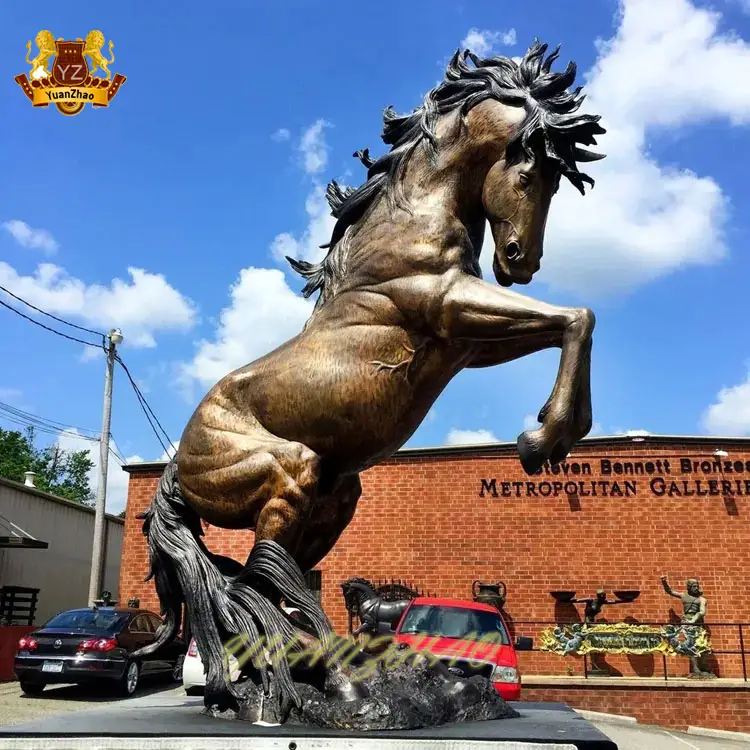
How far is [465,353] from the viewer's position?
3.12m

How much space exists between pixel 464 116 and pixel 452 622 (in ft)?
25.7

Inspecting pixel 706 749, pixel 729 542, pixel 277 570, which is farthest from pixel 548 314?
pixel 729 542

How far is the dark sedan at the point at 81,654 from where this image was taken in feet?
35.7

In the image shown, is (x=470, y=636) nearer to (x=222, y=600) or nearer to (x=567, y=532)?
(x=567, y=532)

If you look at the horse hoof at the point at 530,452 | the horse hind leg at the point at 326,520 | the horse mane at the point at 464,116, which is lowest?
the horse hind leg at the point at 326,520

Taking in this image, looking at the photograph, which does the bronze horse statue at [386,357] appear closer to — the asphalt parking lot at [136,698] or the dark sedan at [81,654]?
the asphalt parking lot at [136,698]

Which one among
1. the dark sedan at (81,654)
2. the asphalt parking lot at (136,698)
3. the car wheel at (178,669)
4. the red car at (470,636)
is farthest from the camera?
the car wheel at (178,669)

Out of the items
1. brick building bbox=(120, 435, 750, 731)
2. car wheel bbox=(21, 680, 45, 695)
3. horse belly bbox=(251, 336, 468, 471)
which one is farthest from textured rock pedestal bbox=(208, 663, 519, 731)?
brick building bbox=(120, 435, 750, 731)

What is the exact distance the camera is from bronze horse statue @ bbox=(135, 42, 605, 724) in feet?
9.48

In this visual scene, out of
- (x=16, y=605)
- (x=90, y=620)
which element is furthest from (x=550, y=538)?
(x=16, y=605)

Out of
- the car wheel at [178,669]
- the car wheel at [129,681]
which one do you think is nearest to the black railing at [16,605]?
the car wheel at [178,669]

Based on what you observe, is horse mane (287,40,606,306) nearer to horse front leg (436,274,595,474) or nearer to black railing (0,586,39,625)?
horse front leg (436,274,595,474)

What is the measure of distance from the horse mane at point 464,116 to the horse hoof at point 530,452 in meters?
1.11

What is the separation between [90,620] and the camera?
39.4 feet
